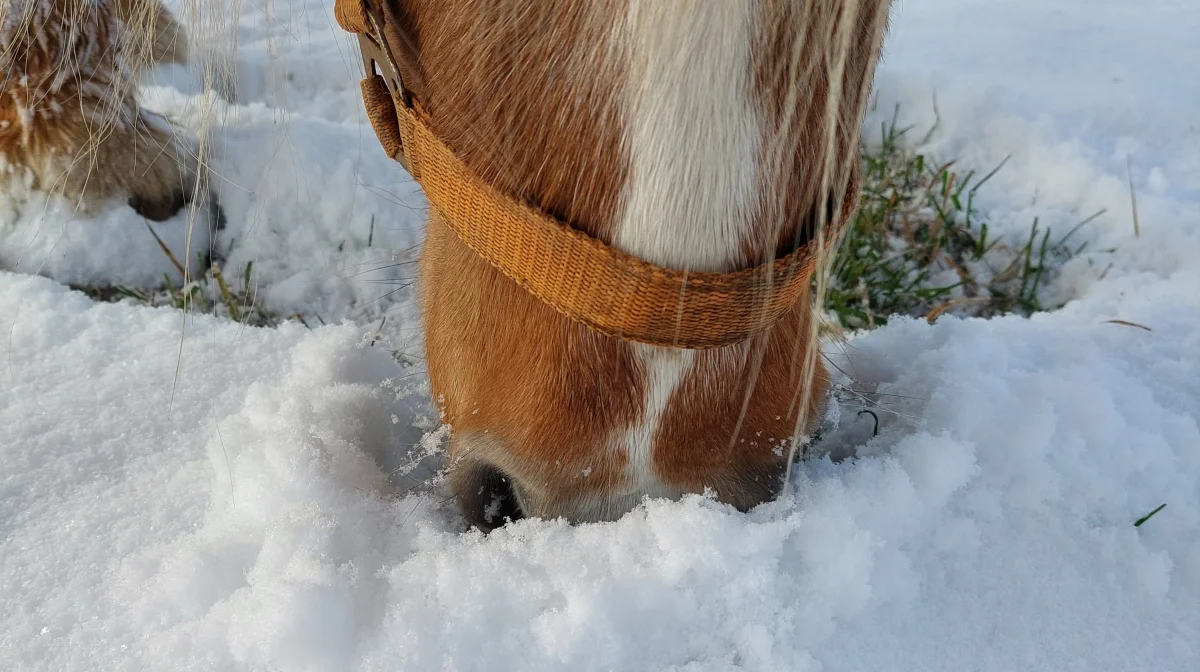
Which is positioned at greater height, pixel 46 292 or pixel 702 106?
pixel 702 106

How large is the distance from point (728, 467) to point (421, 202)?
133 centimetres

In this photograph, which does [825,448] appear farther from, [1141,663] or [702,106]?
[702,106]

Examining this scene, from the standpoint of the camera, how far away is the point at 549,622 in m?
0.76

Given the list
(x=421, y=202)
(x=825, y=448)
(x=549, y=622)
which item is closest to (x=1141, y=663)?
(x=825, y=448)

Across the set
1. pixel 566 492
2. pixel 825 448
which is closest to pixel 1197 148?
pixel 825 448

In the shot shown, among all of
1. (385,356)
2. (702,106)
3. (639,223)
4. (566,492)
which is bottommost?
(385,356)

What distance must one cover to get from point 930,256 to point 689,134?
4.39ft

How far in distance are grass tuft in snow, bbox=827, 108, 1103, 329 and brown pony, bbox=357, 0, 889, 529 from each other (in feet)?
2.76

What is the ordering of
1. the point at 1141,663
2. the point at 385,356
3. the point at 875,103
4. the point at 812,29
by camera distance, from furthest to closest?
the point at 875,103 → the point at 385,356 → the point at 1141,663 → the point at 812,29

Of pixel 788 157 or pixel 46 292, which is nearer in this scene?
pixel 788 157

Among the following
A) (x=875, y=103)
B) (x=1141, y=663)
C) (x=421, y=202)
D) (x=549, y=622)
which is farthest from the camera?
(x=875, y=103)

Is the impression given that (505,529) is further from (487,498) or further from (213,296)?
(213,296)

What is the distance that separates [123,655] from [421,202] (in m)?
1.29

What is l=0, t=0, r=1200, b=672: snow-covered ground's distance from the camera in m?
0.77
